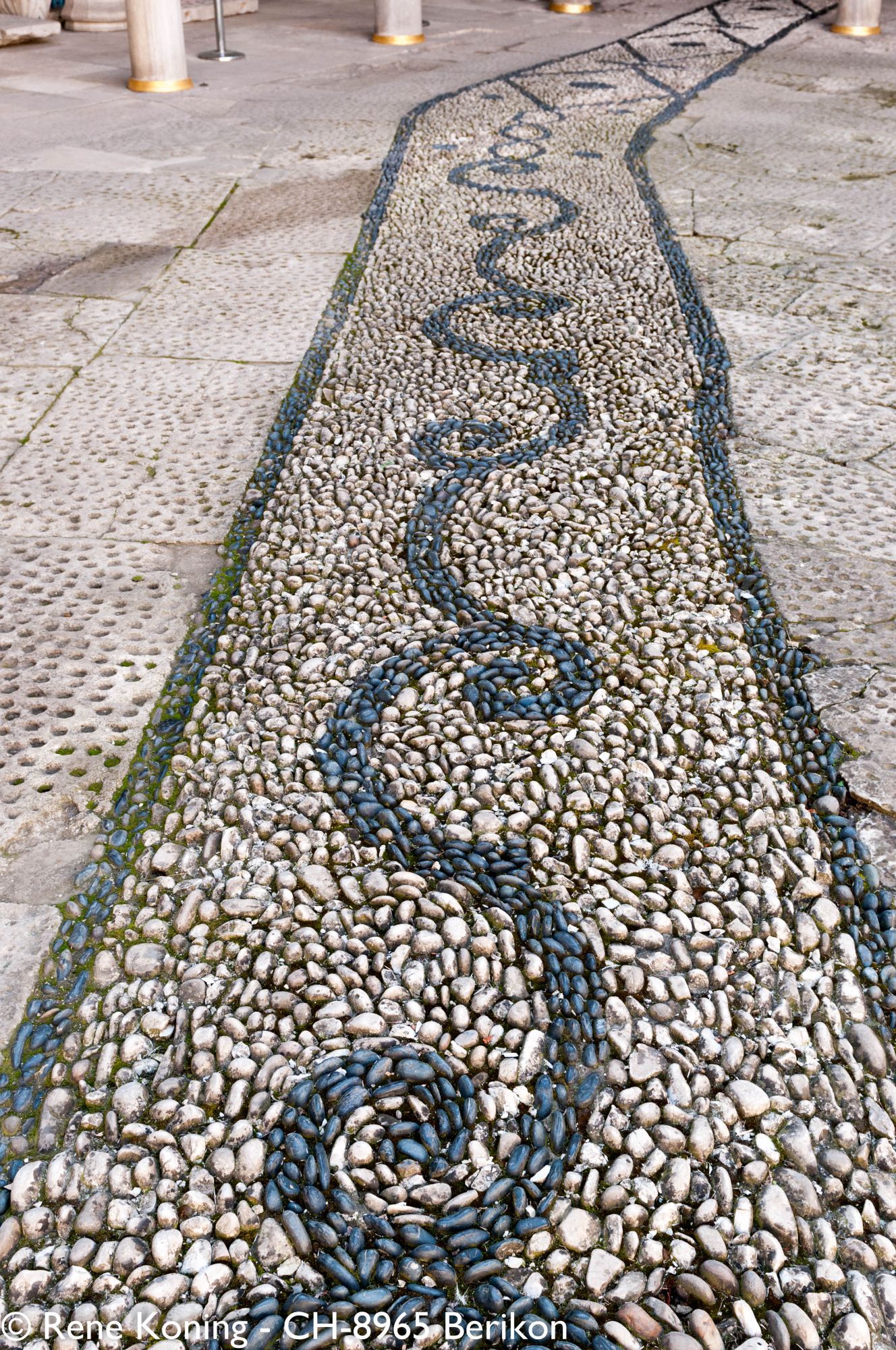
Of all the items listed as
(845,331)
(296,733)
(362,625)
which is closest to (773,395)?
(845,331)

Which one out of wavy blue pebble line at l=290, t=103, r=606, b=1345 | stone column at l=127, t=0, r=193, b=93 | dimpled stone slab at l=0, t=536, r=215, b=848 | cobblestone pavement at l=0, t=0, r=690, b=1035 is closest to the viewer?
wavy blue pebble line at l=290, t=103, r=606, b=1345

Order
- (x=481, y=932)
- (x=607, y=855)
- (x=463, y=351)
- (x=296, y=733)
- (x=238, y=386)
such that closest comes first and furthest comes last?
(x=481, y=932), (x=607, y=855), (x=296, y=733), (x=238, y=386), (x=463, y=351)

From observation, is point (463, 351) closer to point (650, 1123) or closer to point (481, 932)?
point (481, 932)

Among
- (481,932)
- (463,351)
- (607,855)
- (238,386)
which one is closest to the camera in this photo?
(481,932)

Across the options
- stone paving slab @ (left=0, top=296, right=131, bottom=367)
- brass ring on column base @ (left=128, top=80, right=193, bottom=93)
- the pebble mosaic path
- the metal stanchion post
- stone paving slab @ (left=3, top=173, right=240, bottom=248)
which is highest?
the metal stanchion post

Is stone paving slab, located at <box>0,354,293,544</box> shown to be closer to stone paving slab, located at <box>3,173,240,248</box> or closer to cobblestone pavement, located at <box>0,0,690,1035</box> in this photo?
cobblestone pavement, located at <box>0,0,690,1035</box>

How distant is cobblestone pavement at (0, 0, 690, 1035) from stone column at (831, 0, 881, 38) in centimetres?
348

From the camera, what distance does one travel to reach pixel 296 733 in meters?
2.11

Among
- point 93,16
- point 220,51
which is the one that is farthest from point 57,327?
point 93,16

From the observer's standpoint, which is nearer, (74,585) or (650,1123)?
(650,1123)

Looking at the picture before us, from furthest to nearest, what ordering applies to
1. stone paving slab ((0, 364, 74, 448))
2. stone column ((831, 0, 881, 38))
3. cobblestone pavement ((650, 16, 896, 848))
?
stone column ((831, 0, 881, 38))
stone paving slab ((0, 364, 74, 448))
cobblestone pavement ((650, 16, 896, 848))

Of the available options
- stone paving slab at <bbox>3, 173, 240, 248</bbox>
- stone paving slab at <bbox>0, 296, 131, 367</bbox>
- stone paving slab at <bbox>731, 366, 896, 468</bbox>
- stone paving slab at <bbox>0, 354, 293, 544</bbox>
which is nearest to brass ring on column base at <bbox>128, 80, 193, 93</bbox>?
stone paving slab at <bbox>3, 173, 240, 248</bbox>

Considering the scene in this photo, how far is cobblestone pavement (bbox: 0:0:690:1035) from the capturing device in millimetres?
2076

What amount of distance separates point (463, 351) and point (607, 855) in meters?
2.27
